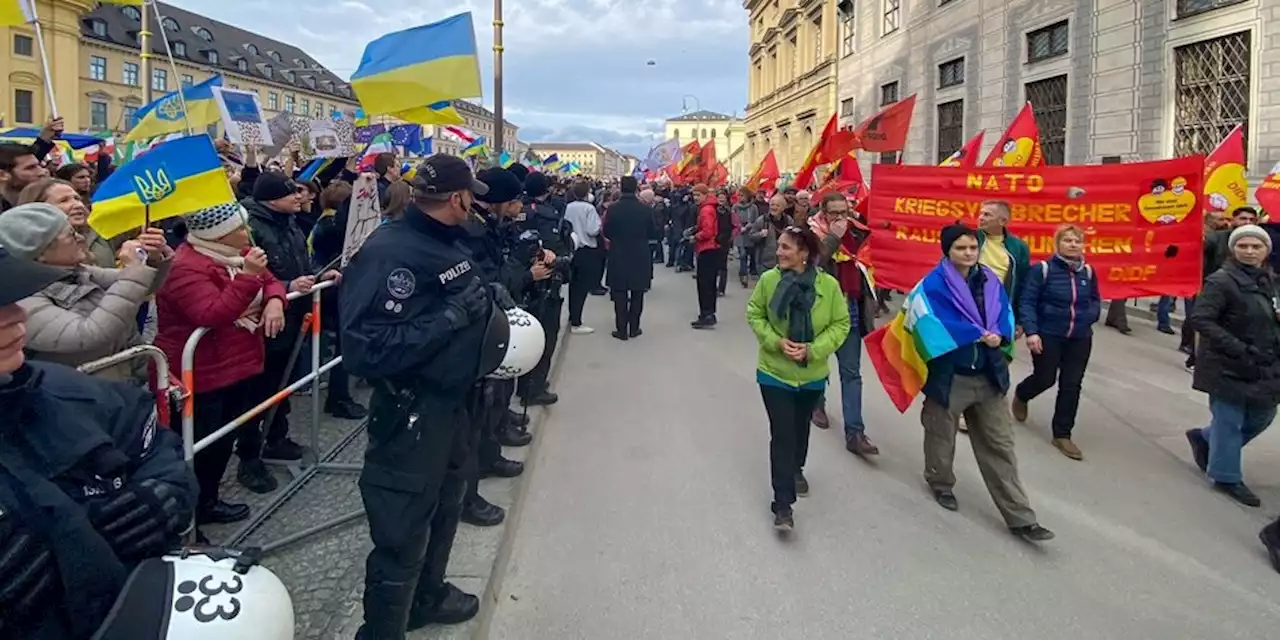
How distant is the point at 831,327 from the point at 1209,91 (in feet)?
39.7

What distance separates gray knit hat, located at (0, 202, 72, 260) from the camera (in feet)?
6.75

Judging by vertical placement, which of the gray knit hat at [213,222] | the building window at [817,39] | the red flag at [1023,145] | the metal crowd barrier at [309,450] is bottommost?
the metal crowd barrier at [309,450]

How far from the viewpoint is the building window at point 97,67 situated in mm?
63656

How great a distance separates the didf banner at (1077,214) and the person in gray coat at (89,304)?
6.68 metres

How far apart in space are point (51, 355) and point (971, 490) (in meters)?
5.02

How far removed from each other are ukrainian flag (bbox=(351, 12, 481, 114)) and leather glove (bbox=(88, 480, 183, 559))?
16.5 ft

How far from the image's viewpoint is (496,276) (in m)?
4.82

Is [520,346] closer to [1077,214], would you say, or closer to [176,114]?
[1077,214]

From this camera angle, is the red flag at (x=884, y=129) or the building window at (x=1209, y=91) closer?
the red flag at (x=884, y=129)

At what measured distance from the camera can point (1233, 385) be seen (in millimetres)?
5145

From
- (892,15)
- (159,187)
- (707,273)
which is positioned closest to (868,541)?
(159,187)

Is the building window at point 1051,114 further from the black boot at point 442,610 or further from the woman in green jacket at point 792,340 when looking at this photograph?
the black boot at point 442,610

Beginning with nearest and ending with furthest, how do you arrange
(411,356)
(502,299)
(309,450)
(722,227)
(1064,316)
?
1. (411,356)
2. (502,299)
3. (309,450)
4. (1064,316)
5. (722,227)

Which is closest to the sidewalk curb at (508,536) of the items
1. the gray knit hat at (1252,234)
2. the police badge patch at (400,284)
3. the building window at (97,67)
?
the police badge patch at (400,284)
